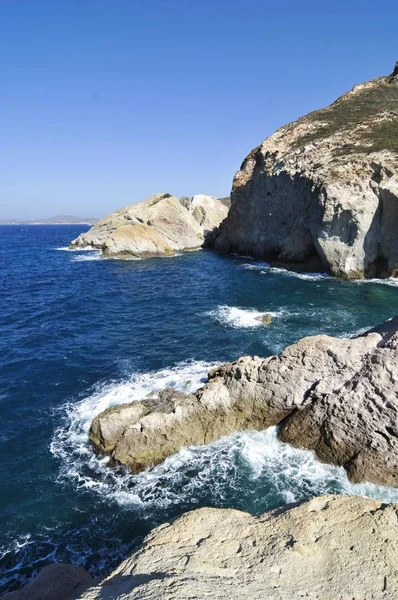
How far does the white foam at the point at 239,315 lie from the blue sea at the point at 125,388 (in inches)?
8.0

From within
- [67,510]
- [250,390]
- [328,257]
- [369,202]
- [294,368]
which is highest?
[369,202]

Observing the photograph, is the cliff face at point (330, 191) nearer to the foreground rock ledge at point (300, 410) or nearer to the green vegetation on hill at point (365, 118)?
the green vegetation on hill at point (365, 118)

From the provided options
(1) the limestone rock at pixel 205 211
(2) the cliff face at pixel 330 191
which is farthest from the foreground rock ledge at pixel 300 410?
(1) the limestone rock at pixel 205 211

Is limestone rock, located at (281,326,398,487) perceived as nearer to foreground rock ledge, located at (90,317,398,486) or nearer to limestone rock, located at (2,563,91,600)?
foreground rock ledge, located at (90,317,398,486)

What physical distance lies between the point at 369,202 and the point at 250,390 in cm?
3181

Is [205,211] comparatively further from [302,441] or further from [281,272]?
[302,441]

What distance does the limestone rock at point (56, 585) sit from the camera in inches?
345

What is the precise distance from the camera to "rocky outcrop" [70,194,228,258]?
66812 millimetres

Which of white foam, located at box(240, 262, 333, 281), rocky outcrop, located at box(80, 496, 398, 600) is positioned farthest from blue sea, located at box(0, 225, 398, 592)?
rocky outcrop, located at box(80, 496, 398, 600)

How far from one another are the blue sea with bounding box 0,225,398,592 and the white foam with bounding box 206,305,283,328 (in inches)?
8.0

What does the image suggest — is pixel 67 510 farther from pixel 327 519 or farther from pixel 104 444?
pixel 327 519

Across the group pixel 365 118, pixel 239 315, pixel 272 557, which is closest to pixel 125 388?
pixel 239 315

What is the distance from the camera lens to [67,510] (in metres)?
12.8

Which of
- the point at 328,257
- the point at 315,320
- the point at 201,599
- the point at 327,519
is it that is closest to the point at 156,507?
the point at 327,519
